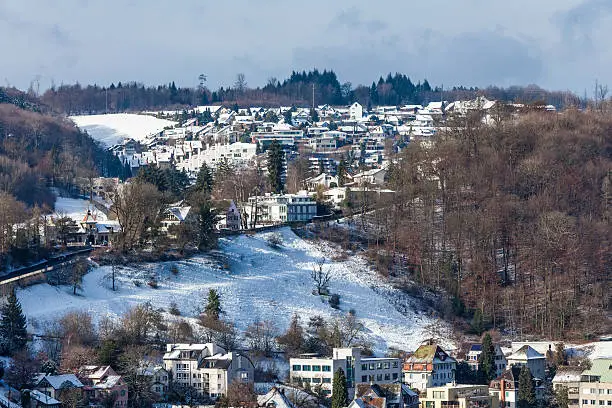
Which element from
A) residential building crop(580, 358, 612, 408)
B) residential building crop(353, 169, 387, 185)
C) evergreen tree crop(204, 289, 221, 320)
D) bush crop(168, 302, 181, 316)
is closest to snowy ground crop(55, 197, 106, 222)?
residential building crop(353, 169, 387, 185)

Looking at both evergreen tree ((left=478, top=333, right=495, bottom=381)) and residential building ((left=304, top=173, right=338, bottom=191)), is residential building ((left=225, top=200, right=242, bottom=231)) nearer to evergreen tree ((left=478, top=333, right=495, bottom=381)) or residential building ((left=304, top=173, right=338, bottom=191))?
residential building ((left=304, top=173, right=338, bottom=191))

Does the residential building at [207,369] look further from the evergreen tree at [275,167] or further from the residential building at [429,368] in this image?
the evergreen tree at [275,167]

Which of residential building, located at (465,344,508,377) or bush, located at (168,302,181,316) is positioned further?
bush, located at (168,302,181,316)

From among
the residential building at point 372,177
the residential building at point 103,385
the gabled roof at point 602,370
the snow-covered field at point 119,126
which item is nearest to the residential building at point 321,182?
the residential building at point 372,177

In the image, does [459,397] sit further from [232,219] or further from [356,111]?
[356,111]

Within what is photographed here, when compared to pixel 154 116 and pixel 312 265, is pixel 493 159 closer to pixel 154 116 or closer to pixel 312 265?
pixel 312 265

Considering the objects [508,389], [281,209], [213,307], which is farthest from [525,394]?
[281,209]
